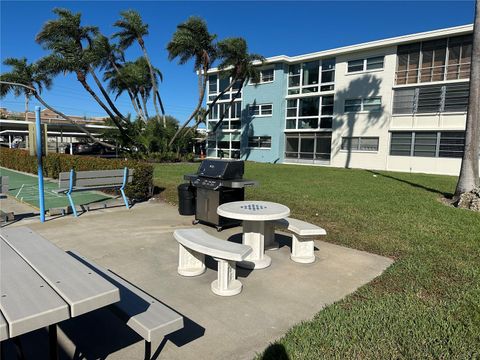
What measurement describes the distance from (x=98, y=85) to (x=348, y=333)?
2512cm

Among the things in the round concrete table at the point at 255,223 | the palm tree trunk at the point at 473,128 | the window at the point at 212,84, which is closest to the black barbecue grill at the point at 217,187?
the round concrete table at the point at 255,223

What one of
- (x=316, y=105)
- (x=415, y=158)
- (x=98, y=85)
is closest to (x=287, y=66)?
(x=316, y=105)

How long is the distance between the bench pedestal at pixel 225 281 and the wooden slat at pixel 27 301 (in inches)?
70.6

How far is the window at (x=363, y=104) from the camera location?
80.4ft

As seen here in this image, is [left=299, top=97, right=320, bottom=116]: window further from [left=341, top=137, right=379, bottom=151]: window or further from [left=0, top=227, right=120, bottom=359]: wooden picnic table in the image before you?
[left=0, top=227, right=120, bottom=359]: wooden picnic table

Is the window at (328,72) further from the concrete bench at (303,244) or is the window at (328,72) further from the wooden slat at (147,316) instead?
the wooden slat at (147,316)

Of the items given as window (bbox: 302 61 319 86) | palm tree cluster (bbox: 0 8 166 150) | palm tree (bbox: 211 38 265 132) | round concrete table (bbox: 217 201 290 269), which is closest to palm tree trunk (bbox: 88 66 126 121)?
palm tree cluster (bbox: 0 8 166 150)

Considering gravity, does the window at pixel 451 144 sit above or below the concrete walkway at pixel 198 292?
above

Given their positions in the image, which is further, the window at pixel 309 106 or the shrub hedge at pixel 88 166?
the window at pixel 309 106

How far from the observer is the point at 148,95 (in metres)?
35.0

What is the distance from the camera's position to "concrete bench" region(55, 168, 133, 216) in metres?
7.21

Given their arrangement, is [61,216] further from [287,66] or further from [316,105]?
[287,66]

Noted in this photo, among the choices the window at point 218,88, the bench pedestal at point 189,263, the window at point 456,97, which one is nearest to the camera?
the bench pedestal at point 189,263

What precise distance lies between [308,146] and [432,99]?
33.1ft
